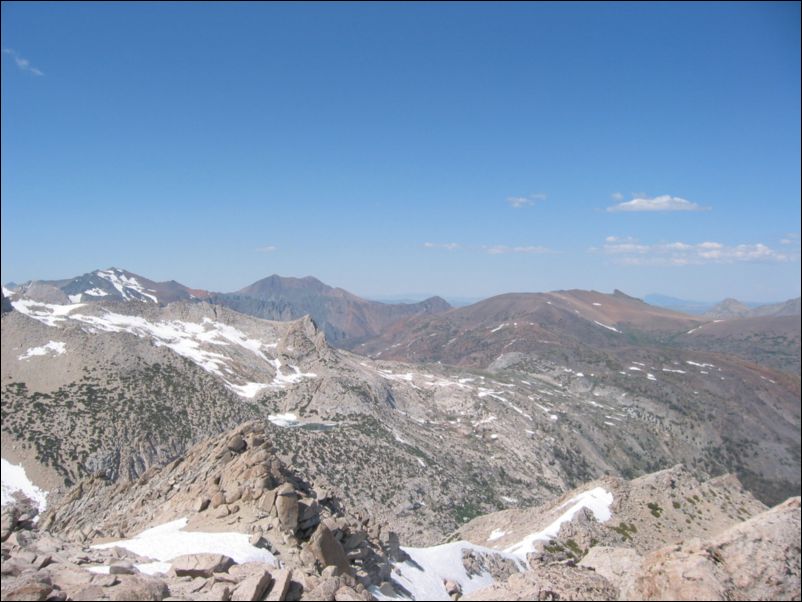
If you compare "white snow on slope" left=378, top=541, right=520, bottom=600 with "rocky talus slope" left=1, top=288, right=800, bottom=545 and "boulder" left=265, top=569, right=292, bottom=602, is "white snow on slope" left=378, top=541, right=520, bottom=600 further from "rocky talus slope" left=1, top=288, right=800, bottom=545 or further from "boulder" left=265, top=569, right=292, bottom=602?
"rocky talus slope" left=1, top=288, right=800, bottom=545

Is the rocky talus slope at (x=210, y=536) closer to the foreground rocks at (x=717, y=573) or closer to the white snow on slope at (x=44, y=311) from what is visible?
the foreground rocks at (x=717, y=573)

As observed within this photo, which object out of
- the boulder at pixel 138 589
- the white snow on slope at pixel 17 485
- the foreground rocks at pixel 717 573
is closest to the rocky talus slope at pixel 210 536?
the boulder at pixel 138 589

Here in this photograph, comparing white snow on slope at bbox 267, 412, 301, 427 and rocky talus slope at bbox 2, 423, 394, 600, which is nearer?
rocky talus slope at bbox 2, 423, 394, 600

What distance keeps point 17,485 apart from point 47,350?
40.5 meters

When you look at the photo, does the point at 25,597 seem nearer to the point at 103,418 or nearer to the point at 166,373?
the point at 103,418

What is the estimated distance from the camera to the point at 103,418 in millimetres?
94250

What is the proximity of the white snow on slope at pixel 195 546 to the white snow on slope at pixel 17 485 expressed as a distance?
63031 mm

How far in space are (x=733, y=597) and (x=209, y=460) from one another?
31.0m

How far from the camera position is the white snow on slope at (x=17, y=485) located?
7281 cm

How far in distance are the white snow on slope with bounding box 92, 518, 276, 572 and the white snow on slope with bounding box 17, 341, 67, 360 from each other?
10082 centimetres

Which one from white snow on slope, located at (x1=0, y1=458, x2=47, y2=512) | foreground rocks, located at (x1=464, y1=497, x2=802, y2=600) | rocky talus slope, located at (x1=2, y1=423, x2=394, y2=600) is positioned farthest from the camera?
white snow on slope, located at (x1=0, y1=458, x2=47, y2=512)

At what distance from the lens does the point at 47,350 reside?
108 m

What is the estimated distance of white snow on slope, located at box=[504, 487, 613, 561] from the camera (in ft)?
163

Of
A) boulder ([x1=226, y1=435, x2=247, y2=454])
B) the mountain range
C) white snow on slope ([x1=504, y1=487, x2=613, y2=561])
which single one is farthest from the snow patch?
white snow on slope ([x1=504, y1=487, x2=613, y2=561])
